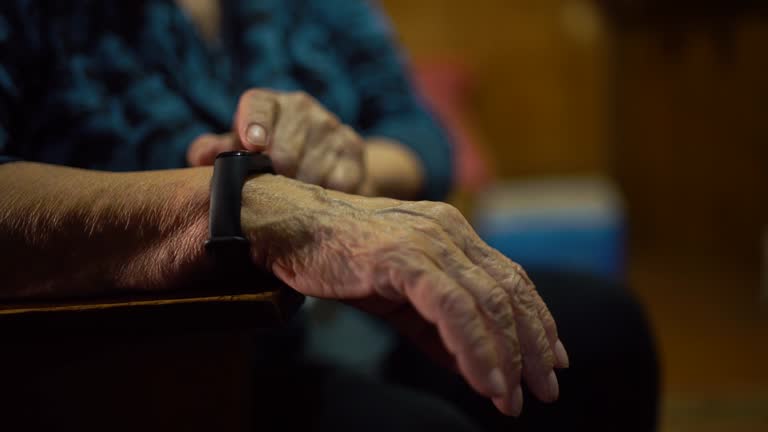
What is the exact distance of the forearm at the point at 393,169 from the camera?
789 mm

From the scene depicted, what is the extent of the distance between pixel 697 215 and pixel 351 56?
2.47m

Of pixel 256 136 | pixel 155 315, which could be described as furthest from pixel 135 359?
pixel 256 136

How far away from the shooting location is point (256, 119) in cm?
52

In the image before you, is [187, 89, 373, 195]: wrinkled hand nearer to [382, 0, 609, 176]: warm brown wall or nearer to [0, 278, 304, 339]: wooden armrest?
[0, 278, 304, 339]: wooden armrest

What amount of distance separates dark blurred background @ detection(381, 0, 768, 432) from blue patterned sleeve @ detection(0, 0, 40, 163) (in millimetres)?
1755

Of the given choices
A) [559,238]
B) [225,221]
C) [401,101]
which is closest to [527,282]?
[225,221]

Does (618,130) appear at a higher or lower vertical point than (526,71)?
lower

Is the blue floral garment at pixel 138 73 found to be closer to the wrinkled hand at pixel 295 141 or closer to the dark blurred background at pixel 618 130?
the wrinkled hand at pixel 295 141

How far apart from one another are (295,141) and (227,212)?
147 millimetres

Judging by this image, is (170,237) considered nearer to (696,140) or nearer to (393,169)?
(393,169)

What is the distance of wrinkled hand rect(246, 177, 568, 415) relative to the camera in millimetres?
358

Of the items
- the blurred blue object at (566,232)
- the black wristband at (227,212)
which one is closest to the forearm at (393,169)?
the black wristband at (227,212)

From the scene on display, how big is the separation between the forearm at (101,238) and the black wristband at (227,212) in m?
0.02

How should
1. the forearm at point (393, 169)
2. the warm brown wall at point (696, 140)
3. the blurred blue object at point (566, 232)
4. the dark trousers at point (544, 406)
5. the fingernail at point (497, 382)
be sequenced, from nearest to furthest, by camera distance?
the fingernail at point (497, 382) → the dark trousers at point (544, 406) → the forearm at point (393, 169) → the blurred blue object at point (566, 232) → the warm brown wall at point (696, 140)
